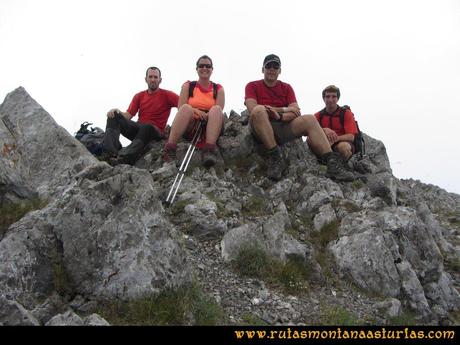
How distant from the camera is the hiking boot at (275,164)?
12047mm

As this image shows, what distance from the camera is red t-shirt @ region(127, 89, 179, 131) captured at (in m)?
13.7

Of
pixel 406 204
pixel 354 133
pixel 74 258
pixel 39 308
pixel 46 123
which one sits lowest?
pixel 39 308

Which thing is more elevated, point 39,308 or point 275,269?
point 275,269

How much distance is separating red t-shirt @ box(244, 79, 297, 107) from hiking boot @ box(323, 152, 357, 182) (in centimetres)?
206

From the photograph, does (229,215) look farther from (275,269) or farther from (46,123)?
(46,123)

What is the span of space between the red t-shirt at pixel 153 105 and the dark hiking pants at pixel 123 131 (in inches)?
22.4

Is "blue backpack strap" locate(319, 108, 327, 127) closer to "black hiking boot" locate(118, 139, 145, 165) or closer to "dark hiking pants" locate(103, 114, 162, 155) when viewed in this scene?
"dark hiking pants" locate(103, 114, 162, 155)

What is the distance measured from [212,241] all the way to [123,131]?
586 cm

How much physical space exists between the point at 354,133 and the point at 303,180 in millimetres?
2839

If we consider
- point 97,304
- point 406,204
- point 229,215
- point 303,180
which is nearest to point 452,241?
point 406,204

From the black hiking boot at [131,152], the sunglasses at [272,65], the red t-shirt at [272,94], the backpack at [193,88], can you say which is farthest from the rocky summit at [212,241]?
the sunglasses at [272,65]

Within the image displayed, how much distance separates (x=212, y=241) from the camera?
29.0 ft
